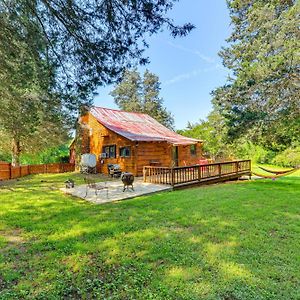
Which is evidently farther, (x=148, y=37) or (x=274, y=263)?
(x=148, y=37)

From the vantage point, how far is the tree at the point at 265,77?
10750mm

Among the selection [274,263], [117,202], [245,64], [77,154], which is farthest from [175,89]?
[274,263]

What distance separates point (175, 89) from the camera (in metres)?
36.1

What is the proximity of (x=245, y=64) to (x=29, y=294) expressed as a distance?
12.9 m

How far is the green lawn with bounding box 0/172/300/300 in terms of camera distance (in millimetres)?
3174

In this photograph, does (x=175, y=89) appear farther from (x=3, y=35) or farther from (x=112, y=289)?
(x=112, y=289)

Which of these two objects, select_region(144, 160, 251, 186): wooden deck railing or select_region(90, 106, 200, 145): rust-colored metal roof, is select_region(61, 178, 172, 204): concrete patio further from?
select_region(90, 106, 200, 145): rust-colored metal roof

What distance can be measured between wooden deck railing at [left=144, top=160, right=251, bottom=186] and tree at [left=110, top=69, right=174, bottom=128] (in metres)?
24.6

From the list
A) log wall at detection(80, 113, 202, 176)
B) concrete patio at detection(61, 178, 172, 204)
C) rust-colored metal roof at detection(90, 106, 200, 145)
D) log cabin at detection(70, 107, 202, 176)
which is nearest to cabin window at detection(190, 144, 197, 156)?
log cabin at detection(70, 107, 202, 176)

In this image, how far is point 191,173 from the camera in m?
12.0

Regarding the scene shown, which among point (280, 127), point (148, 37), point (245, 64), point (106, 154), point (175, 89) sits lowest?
point (106, 154)

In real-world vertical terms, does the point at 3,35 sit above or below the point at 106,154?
above

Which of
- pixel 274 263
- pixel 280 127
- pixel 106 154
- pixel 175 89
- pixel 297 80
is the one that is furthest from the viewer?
pixel 175 89

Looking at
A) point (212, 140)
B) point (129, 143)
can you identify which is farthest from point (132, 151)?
point (212, 140)
